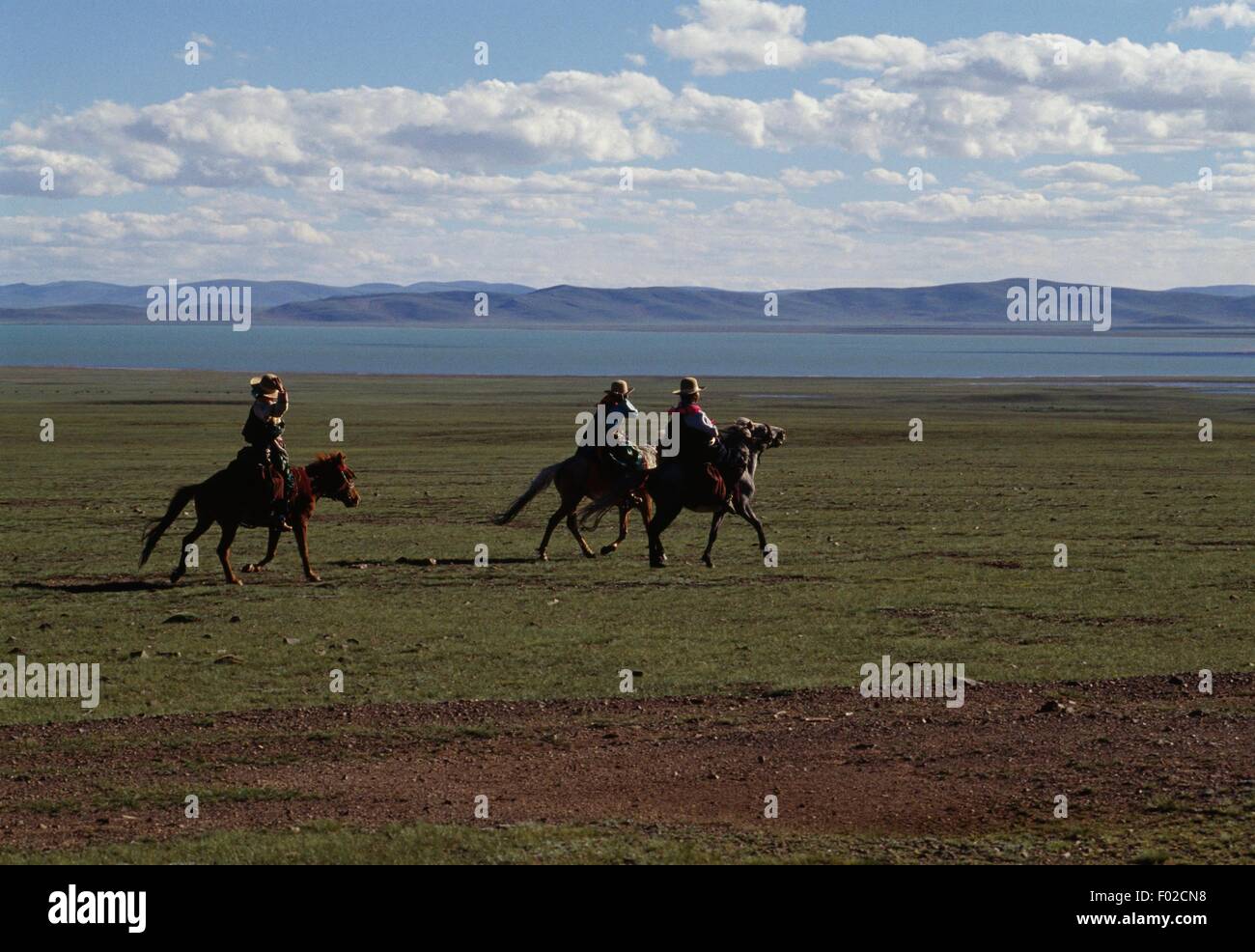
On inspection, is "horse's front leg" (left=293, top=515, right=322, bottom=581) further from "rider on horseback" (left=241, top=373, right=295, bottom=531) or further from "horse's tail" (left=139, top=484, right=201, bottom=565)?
"horse's tail" (left=139, top=484, right=201, bottom=565)

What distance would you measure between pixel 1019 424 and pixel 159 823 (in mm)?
54249

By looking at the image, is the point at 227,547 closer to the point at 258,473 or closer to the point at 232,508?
the point at 232,508

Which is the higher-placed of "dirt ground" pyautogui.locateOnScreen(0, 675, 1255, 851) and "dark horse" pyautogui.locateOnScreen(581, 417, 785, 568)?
"dark horse" pyautogui.locateOnScreen(581, 417, 785, 568)

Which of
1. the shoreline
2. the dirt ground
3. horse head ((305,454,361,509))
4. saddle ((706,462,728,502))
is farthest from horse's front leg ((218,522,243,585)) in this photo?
the shoreline

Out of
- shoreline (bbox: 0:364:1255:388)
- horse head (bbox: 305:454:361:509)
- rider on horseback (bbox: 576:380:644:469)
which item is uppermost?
shoreline (bbox: 0:364:1255:388)

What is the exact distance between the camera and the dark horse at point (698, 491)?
20406 mm

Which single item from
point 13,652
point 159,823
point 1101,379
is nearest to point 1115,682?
point 159,823

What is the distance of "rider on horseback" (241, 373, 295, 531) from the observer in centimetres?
1816

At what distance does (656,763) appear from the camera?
35.5 feet

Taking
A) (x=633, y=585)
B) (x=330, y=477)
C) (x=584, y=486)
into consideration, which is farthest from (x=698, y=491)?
(x=330, y=477)

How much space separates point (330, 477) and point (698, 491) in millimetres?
4861

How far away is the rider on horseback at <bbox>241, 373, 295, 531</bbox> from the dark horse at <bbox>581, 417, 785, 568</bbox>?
180 inches

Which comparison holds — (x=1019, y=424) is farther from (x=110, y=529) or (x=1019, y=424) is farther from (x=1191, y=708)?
(x=1191, y=708)

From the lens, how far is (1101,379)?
4461 inches
